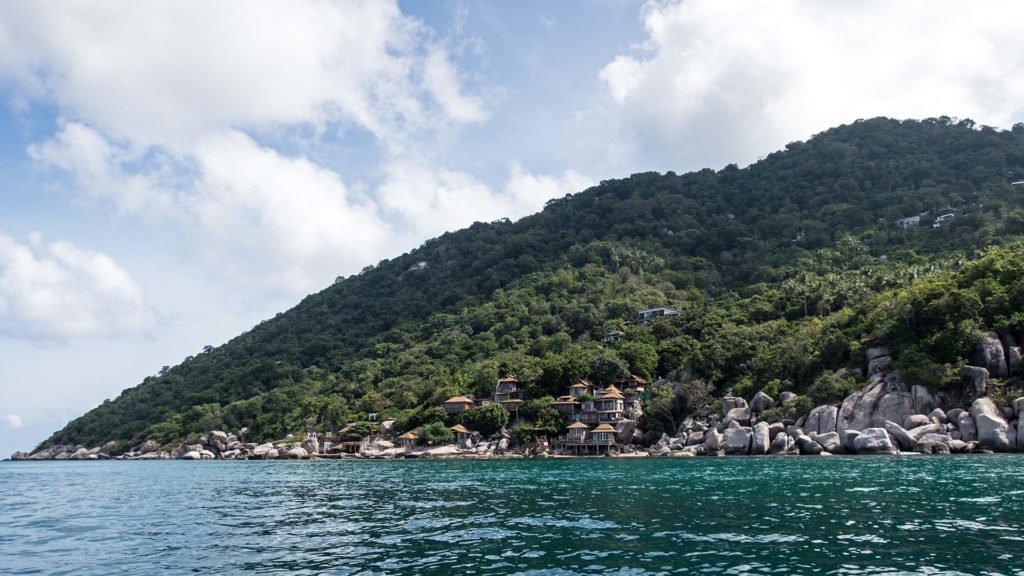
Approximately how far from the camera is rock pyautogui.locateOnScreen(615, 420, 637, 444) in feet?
236

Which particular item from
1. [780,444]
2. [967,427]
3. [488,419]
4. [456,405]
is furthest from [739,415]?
[456,405]

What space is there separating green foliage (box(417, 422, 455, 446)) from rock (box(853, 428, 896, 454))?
1732 inches

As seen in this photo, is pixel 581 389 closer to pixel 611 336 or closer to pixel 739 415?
pixel 611 336

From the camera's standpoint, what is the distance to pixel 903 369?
2143 inches

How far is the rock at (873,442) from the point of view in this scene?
157 feet

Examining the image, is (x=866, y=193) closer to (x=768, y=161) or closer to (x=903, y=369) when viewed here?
(x=768, y=161)

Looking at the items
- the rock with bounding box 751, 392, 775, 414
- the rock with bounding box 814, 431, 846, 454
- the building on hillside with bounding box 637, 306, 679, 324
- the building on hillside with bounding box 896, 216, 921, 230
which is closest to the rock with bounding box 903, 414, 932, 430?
the rock with bounding box 814, 431, 846, 454

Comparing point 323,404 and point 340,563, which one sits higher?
point 323,404

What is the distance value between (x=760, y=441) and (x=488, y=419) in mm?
32823

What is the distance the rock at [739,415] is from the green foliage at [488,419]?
26861mm

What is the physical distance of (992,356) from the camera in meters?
51.8

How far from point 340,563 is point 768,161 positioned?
194 meters

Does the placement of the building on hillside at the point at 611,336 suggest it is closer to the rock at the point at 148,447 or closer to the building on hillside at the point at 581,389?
the building on hillside at the point at 581,389

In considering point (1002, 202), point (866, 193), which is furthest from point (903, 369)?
point (866, 193)
